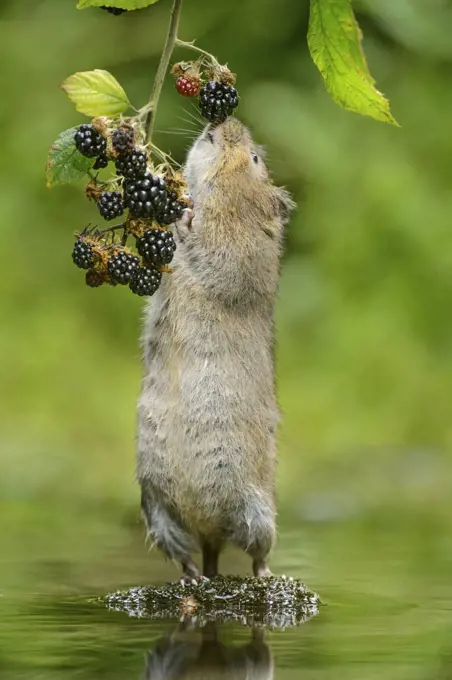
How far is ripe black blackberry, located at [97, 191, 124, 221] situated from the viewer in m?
3.54

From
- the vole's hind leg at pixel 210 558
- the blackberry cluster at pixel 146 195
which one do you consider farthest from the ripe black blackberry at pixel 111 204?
the vole's hind leg at pixel 210 558

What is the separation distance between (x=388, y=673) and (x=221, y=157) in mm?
1710

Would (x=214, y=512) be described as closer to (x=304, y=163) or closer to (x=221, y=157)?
(x=221, y=157)

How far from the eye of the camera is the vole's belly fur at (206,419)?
430 cm

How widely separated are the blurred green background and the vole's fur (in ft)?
9.70

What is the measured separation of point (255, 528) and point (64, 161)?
130cm

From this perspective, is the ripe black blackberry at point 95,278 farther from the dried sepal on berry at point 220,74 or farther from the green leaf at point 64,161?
the dried sepal on berry at point 220,74

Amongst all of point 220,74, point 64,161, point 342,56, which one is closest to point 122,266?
point 64,161

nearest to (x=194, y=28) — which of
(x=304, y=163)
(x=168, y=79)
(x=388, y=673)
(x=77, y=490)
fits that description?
(x=168, y=79)

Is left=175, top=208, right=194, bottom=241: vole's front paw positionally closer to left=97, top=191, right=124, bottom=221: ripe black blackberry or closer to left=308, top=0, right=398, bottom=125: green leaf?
left=97, top=191, right=124, bottom=221: ripe black blackberry

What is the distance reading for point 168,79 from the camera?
8953 mm

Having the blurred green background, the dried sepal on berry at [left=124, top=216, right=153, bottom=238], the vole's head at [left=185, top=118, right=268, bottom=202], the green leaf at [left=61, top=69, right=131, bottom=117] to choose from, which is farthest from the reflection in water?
the blurred green background

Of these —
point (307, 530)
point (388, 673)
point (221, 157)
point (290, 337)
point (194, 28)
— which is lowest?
point (388, 673)

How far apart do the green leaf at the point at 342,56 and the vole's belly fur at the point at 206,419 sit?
56.8 inches
